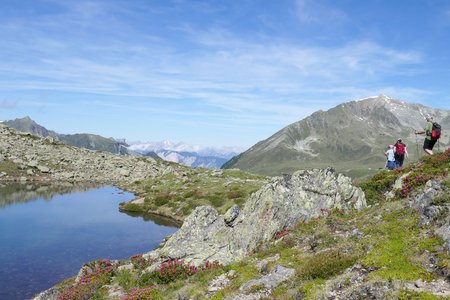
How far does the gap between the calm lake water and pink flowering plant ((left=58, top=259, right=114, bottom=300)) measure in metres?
5.93

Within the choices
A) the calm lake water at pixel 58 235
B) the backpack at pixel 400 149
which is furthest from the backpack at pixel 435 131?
the calm lake water at pixel 58 235

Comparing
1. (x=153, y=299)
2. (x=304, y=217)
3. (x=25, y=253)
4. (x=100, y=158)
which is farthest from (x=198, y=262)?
(x=100, y=158)

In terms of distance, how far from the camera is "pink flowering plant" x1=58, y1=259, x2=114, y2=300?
24661 mm

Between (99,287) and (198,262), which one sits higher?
(198,262)

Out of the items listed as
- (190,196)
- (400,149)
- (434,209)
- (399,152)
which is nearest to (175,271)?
(434,209)

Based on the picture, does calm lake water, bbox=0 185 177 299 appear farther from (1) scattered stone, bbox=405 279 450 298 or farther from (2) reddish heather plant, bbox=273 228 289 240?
(1) scattered stone, bbox=405 279 450 298

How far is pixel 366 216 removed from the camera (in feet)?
83.9

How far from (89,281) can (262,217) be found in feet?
43.1

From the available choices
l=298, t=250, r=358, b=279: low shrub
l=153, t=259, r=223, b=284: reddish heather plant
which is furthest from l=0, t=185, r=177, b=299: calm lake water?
l=298, t=250, r=358, b=279: low shrub

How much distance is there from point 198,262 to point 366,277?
12347mm

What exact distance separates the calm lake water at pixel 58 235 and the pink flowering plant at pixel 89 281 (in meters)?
5.93

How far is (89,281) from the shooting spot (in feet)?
87.4

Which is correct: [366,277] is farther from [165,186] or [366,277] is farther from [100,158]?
[100,158]

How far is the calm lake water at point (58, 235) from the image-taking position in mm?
35000
